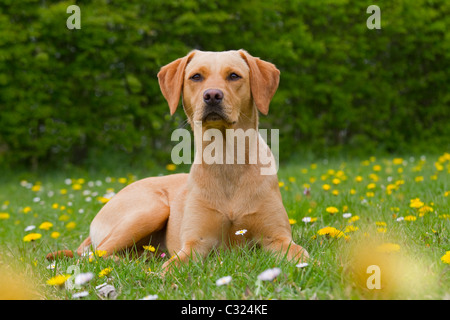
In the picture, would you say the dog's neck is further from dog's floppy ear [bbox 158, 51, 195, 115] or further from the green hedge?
the green hedge

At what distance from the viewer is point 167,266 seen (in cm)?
→ 270

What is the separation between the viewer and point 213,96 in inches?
114

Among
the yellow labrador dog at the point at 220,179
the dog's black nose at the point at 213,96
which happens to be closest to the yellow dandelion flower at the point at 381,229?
the yellow labrador dog at the point at 220,179

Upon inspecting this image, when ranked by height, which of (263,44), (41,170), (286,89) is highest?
(263,44)

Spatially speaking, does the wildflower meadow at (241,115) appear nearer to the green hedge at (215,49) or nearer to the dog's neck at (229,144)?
the green hedge at (215,49)

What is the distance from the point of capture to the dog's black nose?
2.88m

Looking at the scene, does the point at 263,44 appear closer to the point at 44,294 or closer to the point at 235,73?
the point at 235,73

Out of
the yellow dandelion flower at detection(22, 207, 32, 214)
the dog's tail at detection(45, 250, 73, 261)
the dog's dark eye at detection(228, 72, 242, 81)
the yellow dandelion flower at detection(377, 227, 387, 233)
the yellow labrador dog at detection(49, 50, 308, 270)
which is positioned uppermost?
the dog's dark eye at detection(228, 72, 242, 81)

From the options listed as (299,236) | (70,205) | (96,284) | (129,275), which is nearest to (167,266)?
(129,275)

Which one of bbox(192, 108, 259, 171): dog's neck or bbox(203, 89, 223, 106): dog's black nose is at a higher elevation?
bbox(203, 89, 223, 106): dog's black nose

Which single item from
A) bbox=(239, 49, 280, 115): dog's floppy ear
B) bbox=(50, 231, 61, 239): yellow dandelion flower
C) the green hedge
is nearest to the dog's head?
bbox=(239, 49, 280, 115): dog's floppy ear

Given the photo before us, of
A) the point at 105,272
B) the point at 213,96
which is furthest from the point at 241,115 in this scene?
the point at 105,272

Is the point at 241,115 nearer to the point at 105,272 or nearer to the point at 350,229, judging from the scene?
the point at 350,229

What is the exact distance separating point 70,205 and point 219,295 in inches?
140
